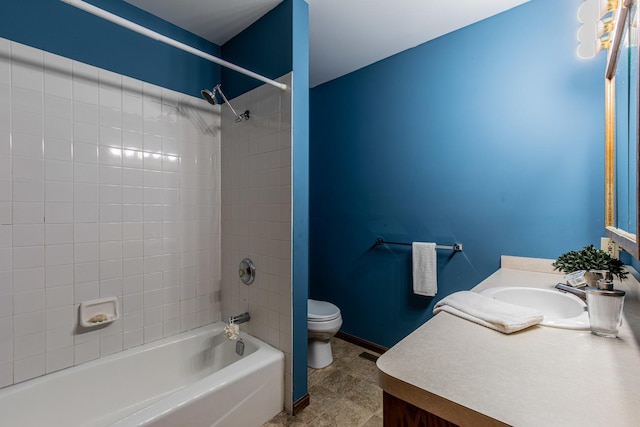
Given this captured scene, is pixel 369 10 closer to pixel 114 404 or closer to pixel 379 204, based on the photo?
pixel 379 204

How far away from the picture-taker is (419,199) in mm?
2154

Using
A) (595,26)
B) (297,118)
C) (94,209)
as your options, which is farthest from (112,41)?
(595,26)

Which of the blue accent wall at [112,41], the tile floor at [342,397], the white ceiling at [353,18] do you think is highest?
the white ceiling at [353,18]

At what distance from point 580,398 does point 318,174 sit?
2.50 m

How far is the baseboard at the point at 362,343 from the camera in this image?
2391 mm

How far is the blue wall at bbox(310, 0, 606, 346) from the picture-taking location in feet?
5.12

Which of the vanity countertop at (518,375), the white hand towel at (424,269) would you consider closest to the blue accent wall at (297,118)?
the white hand towel at (424,269)

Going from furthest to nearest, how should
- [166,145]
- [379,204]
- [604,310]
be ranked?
[379,204], [166,145], [604,310]

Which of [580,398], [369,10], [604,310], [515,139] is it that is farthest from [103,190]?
[515,139]

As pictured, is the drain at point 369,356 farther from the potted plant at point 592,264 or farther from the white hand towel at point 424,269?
the potted plant at point 592,264

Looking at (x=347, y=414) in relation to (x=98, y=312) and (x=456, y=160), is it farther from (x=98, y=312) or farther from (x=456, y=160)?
(x=456, y=160)

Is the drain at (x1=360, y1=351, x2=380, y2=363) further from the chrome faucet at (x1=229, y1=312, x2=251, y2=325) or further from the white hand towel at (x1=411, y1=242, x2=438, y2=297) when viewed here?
the chrome faucet at (x1=229, y1=312, x2=251, y2=325)

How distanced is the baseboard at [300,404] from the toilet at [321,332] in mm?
398

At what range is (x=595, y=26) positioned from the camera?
4.26ft
